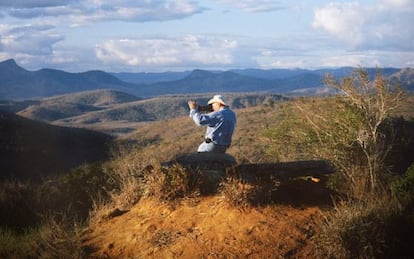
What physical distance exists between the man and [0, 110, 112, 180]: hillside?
36493 millimetres

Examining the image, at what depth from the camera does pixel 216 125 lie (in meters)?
9.56

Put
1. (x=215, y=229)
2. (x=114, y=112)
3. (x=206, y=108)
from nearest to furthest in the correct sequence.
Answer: (x=215, y=229) < (x=206, y=108) < (x=114, y=112)

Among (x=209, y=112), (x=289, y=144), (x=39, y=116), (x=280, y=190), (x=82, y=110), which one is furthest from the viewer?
(x=82, y=110)

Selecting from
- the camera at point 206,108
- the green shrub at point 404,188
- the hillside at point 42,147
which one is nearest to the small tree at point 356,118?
the green shrub at point 404,188

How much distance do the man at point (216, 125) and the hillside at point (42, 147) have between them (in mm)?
36493

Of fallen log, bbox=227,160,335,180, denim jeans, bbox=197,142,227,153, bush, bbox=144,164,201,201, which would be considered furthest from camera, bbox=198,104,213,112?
fallen log, bbox=227,160,335,180

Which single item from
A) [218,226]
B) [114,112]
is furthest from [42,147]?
[114,112]

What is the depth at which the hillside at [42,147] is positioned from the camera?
159 feet

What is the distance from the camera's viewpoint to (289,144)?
50.2 feet

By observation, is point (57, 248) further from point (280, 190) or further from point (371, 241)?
point (371, 241)

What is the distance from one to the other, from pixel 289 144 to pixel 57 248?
29.0ft

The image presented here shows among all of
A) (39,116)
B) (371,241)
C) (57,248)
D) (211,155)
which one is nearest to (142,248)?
(57,248)

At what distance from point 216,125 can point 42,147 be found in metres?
49.6

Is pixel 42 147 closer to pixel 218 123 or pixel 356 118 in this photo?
pixel 356 118
